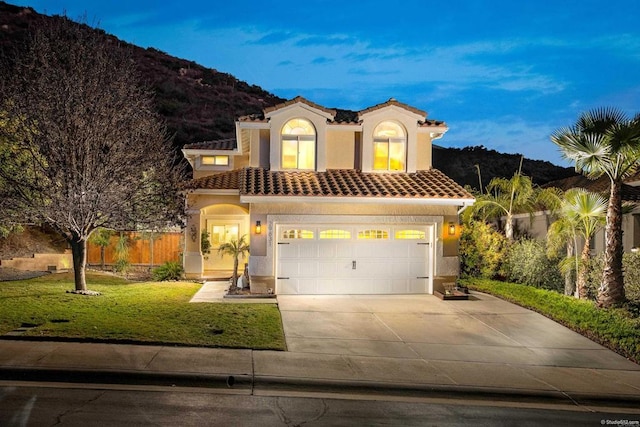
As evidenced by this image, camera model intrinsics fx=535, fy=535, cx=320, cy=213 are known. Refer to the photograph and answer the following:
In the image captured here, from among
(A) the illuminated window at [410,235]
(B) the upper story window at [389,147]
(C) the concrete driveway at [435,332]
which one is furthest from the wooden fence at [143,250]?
(A) the illuminated window at [410,235]

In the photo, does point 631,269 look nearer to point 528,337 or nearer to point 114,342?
point 528,337

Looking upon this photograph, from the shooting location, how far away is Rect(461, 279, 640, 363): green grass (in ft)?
36.6

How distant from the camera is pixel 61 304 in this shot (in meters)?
12.9

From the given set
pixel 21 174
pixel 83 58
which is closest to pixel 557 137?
pixel 83 58

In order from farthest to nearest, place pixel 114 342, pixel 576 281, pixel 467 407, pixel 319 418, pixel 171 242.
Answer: pixel 171 242 → pixel 576 281 → pixel 114 342 → pixel 467 407 → pixel 319 418

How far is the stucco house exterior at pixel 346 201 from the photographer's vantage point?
1598cm

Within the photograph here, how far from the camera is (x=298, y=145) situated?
18.0 m

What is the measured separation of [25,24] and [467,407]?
57899 mm

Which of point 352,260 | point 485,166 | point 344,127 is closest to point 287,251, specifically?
point 352,260

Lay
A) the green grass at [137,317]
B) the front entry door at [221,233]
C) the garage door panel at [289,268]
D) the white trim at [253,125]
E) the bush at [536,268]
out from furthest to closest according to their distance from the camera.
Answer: the front entry door at [221,233] < the white trim at [253,125] < the bush at [536,268] < the garage door panel at [289,268] < the green grass at [137,317]

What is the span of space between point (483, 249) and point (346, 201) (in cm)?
594

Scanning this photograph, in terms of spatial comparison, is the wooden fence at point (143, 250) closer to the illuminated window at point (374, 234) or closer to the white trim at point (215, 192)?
the white trim at point (215, 192)

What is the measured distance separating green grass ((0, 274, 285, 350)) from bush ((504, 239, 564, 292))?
28.4ft

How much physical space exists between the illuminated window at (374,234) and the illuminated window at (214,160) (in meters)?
9.92
